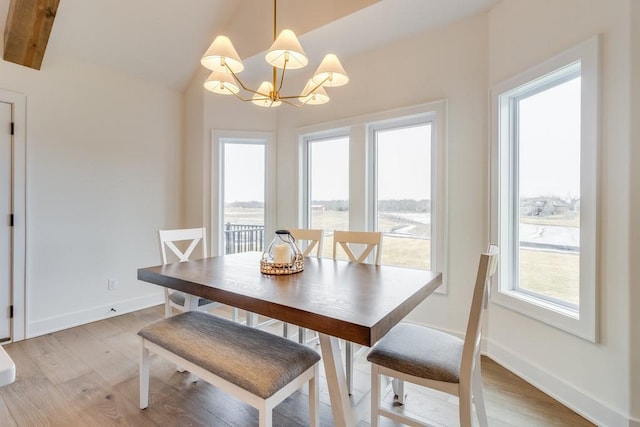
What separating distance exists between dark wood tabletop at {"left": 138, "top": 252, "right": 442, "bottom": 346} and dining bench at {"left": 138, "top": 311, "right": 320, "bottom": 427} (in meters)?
0.25

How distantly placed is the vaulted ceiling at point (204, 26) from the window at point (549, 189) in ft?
2.79

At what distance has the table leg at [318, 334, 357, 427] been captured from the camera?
1404 mm

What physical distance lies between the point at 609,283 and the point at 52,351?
13.0ft

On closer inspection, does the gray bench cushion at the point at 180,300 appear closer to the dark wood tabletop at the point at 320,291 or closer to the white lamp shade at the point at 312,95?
the dark wood tabletop at the point at 320,291

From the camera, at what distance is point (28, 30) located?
8.19 ft

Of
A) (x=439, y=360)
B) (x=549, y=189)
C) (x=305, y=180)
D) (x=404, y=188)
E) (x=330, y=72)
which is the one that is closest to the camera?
(x=439, y=360)

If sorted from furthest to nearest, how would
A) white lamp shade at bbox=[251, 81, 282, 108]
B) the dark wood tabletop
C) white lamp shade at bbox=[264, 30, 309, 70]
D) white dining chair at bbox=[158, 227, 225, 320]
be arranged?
white dining chair at bbox=[158, 227, 225, 320] < white lamp shade at bbox=[251, 81, 282, 108] < white lamp shade at bbox=[264, 30, 309, 70] < the dark wood tabletop

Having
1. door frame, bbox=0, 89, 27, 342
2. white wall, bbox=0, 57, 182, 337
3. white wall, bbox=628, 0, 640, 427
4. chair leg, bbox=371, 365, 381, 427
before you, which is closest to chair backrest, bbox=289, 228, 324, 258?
chair leg, bbox=371, 365, 381, 427

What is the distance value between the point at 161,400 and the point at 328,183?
247 centimetres

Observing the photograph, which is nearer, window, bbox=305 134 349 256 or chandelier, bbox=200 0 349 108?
chandelier, bbox=200 0 349 108

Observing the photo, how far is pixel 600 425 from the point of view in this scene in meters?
1.75

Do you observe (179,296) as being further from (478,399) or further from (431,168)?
(431,168)

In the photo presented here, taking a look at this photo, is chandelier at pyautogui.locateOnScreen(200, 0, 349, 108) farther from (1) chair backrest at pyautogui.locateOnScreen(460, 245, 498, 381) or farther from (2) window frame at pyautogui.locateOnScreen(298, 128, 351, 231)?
(2) window frame at pyautogui.locateOnScreen(298, 128, 351, 231)

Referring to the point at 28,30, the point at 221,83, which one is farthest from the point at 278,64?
the point at 28,30
